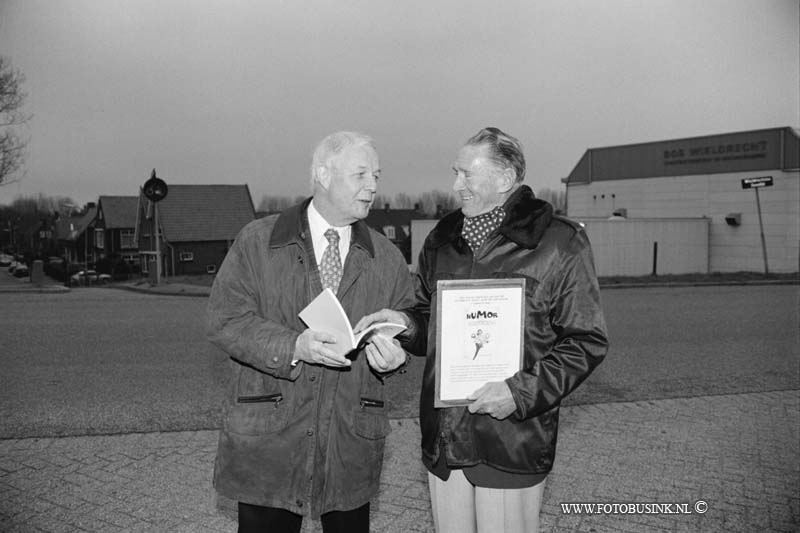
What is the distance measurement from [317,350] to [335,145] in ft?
2.93

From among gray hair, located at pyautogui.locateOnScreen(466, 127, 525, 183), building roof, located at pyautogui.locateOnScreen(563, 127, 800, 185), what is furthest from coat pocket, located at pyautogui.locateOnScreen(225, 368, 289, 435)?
building roof, located at pyautogui.locateOnScreen(563, 127, 800, 185)

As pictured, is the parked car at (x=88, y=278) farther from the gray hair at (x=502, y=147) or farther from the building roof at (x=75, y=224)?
the gray hair at (x=502, y=147)

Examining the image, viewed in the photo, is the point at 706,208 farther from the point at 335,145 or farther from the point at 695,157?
the point at 335,145

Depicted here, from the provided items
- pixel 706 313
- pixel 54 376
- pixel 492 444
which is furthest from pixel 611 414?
pixel 706 313

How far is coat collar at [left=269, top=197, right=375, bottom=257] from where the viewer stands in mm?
2793

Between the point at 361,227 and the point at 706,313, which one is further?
the point at 706,313

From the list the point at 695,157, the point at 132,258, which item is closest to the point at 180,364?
the point at 695,157

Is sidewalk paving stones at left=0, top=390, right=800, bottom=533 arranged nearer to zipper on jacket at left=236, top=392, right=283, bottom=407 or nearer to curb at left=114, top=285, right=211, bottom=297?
zipper on jacket at left=236, top=392, right=283, bottom=407

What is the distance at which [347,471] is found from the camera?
2820 mm

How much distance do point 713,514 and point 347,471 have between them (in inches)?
115

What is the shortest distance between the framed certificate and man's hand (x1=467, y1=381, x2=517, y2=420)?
0.03 meters

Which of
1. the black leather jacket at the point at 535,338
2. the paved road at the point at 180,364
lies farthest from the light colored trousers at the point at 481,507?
the paved road at the point at 180,364

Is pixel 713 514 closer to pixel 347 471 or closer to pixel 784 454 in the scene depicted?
pixel 784 454

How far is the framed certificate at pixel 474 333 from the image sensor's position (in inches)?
101
